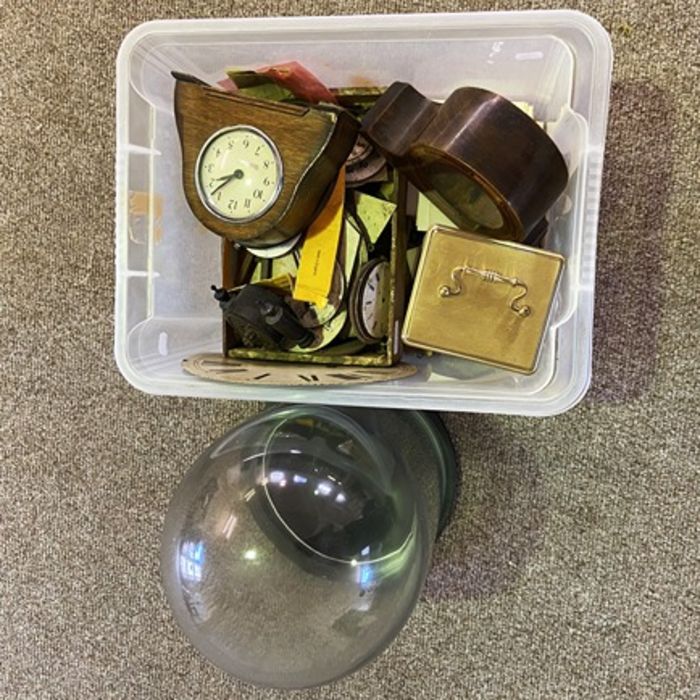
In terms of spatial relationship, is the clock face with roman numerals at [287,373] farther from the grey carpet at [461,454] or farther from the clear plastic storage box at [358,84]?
the grey carpet at [461,454]

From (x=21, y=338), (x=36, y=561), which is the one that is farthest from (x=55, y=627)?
(x=21, y=338)

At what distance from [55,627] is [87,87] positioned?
2.24 feet

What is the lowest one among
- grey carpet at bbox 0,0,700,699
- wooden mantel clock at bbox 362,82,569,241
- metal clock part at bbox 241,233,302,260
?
grey carpet at bbox 0,0,700,699

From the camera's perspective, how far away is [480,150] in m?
0.69

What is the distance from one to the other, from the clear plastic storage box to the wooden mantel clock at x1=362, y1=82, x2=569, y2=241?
59 mm

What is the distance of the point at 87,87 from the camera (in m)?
1.01

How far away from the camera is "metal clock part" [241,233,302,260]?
2.63ft

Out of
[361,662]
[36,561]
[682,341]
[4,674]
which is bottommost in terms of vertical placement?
[4,674]

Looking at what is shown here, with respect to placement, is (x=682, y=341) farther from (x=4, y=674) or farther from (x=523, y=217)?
(x=4, y=674)

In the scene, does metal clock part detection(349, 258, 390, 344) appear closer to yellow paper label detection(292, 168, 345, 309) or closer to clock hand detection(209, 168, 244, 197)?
yellow paper label detection(292, 168, 345, 309)

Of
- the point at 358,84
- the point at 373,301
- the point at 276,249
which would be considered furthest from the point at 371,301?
the point at 358,84

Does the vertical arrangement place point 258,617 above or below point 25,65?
below

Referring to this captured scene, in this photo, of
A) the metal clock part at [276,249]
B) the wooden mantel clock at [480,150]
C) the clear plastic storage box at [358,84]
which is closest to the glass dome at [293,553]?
the clear plastic storage box at [358,84]

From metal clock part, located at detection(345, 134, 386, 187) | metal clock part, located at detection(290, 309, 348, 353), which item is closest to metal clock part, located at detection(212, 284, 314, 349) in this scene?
metal clock part, located at detection(290, 309, 348, 353)
